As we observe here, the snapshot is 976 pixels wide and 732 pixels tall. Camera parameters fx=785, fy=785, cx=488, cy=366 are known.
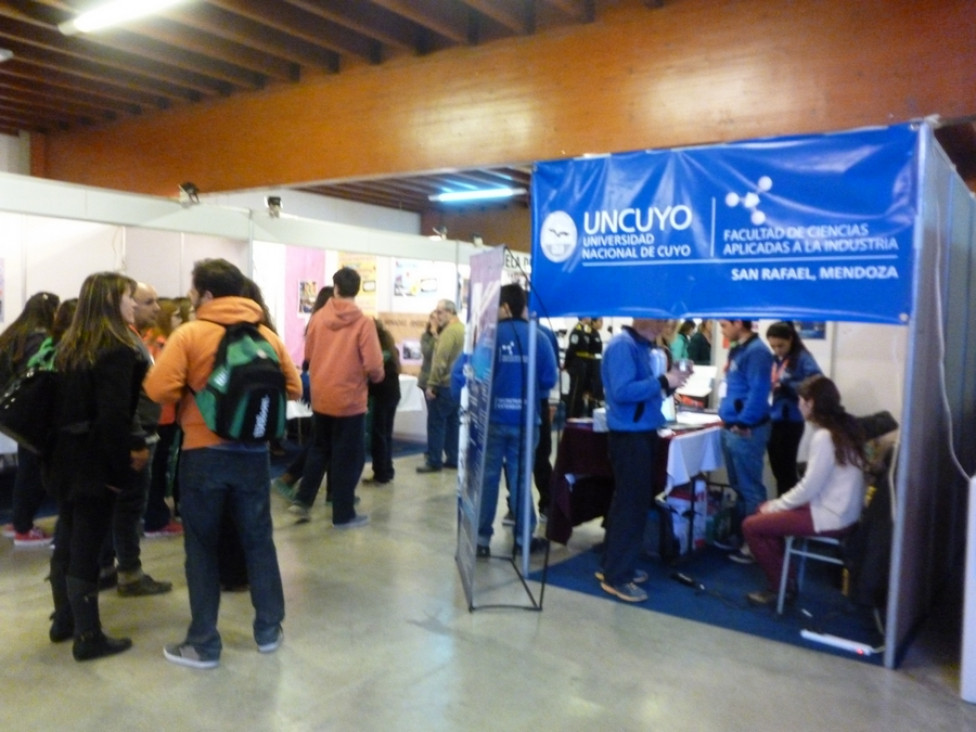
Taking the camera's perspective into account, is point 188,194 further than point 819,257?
Yes

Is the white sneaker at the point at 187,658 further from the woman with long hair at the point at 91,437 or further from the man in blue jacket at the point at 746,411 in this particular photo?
the man in blue jacket at the point at 746,411

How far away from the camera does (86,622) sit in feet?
9.63

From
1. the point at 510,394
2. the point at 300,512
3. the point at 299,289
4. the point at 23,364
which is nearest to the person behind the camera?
Result: the point at 23,364

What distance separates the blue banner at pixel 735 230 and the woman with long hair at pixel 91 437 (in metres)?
1.83

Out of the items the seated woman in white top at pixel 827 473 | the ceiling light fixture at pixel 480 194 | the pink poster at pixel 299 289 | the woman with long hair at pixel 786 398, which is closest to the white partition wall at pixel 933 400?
the seated woman in white top at pixel 827 473

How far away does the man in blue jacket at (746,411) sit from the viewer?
4.28 meters

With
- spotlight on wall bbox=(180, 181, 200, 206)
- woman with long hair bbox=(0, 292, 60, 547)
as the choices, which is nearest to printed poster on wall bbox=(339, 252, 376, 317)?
spotlight on wall bbox=(180, 181, 200, 206)

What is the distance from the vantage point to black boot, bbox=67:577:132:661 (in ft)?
9.53

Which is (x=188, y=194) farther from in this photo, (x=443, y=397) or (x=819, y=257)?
(x=819, y=257)

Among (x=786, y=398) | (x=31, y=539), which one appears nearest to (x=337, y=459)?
(x=31, y=539)

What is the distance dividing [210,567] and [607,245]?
7.09 feet

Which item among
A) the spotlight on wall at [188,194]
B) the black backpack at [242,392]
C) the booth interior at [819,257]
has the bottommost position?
the black backpack at [242,392]

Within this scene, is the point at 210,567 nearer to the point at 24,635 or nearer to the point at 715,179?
the point at 24,635

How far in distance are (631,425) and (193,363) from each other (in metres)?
1.87
